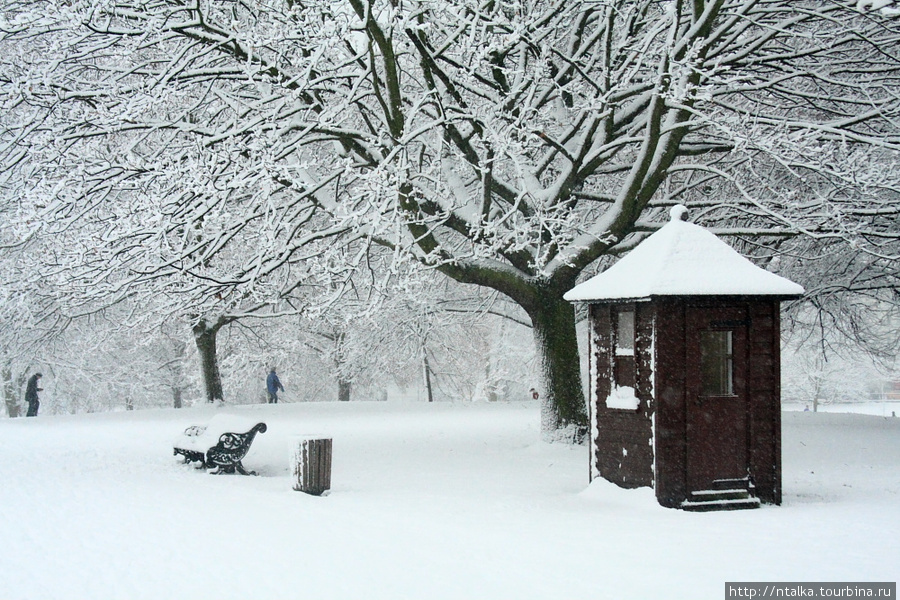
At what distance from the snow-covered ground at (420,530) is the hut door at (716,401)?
0.50 metres

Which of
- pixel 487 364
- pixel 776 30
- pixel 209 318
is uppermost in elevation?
pixel 776 30

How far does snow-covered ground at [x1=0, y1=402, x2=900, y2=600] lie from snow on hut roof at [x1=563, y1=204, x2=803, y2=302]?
214cm

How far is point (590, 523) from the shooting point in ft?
25.2

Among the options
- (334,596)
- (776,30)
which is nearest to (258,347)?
(776,30)

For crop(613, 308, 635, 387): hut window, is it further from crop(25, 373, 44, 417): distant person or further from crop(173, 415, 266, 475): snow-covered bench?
crop(25, 373, 44, 417): distant person

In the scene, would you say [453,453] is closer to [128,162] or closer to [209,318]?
[128,162]

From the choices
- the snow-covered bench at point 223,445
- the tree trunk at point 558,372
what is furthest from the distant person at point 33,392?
the tree trunk at point 558,372

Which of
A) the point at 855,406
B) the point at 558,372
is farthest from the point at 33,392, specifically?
the point at 855,406

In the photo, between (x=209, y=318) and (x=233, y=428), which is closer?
(x=233, y=428)

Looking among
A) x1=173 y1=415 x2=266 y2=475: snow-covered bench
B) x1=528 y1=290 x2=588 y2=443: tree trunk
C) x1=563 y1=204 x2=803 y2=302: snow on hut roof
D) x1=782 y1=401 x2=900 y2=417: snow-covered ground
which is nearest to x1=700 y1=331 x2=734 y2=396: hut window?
x1=563 y1=204 x2=803 y2=302: snow on hut roof

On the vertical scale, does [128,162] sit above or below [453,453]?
above

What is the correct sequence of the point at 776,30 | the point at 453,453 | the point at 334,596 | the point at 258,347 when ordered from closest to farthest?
1. the point at 334,596
2. the point at 776,30
3. the point at 453,453
4. the point at 258,347

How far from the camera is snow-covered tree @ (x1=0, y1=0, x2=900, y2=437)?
34.8 ft

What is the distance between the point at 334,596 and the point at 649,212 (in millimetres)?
12516
